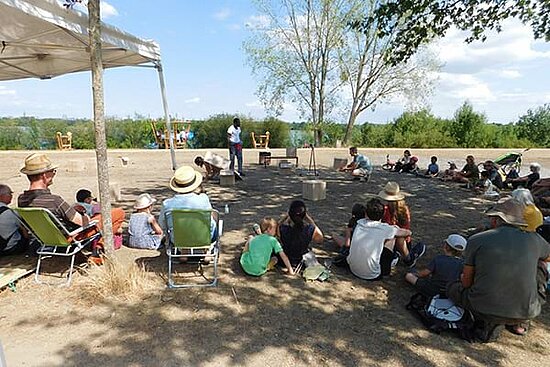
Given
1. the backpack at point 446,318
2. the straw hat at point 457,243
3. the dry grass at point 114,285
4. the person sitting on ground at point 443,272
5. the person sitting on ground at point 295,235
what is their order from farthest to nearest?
the person sitting on ground at point 295,235 → the straw hat at point 457,243 → the dry grass at point 114,285 → the person sitting on ground at point 443,272 → the backpack at point 446,318

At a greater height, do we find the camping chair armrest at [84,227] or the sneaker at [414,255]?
the camping chair armrest at [84,227]

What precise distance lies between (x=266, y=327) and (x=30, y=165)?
9.24 feet

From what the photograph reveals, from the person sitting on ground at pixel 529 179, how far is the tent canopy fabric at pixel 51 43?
853cm

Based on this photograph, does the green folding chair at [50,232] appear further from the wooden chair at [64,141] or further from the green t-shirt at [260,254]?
the wooden chair at [64,141]

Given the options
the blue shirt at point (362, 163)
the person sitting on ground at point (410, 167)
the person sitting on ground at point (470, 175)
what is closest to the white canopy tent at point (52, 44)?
the blue shirt at point (362, 163)

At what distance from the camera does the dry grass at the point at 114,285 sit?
3.22m

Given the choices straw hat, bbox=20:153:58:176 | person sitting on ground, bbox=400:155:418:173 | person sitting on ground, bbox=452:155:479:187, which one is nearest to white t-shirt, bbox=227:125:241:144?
person sitting on ground, bbox=400:155:418:173

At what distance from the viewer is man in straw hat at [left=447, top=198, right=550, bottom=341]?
2.49 m

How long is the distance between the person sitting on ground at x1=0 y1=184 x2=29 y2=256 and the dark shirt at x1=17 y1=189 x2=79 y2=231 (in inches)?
17.9

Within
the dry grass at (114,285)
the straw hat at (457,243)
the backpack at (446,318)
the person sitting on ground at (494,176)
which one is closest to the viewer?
the backpack at (446,318)

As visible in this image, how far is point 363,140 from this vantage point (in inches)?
999

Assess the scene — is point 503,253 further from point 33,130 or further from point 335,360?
point 33,130

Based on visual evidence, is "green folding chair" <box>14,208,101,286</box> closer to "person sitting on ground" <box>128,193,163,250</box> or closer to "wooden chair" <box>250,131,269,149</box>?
"person sitting on ground" <box>128,193,163,250</box>

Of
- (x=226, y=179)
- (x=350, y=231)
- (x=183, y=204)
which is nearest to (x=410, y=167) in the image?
(x=226, y=179)
